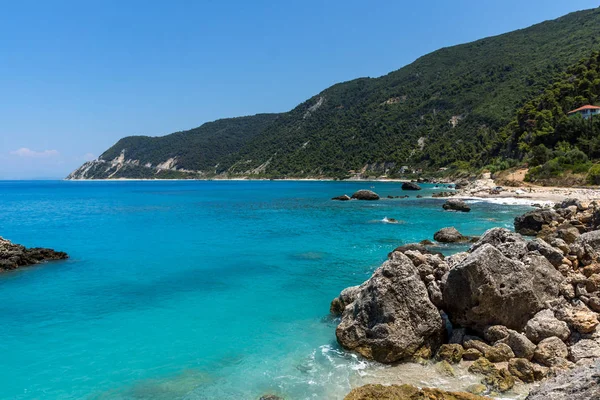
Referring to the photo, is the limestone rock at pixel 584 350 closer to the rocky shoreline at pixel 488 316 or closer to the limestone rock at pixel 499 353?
the rocky shoreline at pixel 488 316

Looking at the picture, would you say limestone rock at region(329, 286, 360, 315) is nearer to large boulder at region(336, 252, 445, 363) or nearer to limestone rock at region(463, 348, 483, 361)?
large boulder at region(336, 252, 445, 363)

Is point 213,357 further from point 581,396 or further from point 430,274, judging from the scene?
point 581,396

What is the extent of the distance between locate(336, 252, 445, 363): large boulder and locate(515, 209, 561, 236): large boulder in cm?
2507

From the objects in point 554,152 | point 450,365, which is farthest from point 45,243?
point 554,152

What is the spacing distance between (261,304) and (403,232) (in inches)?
916

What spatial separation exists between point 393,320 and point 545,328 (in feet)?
14.8

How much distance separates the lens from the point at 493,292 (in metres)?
12.7

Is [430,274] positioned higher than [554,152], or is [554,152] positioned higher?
[554,152]

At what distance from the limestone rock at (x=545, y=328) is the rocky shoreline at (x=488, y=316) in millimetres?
27

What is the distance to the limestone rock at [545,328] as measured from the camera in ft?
39.0

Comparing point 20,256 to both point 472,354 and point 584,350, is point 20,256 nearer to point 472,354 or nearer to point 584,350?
point 472,354

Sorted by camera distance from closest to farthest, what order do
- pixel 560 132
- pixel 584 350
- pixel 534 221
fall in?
pixel 584 350 → pixel 534 221 → pixel 560 132

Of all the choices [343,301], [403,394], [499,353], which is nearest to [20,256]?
[343,301]

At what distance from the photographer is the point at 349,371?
1205 centimetres
